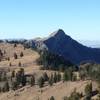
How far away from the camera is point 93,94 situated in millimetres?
185375

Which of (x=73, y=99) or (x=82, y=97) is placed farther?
(x=82, y=97)

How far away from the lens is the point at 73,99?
6732 inches

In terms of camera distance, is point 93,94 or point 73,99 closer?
point 73,99

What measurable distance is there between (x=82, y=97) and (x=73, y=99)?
16719 millimetres

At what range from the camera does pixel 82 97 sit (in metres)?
187

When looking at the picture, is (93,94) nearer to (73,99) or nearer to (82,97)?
(82,97)

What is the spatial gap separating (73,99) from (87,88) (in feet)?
57.0

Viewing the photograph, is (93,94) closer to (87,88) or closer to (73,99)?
(87,88)

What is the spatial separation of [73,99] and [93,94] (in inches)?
726

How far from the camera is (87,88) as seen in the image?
18575 centimetres

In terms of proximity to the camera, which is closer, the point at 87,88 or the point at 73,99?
the point at 73,99

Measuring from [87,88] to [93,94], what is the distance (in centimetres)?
444

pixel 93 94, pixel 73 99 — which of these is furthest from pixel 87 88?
pixel 73 99
